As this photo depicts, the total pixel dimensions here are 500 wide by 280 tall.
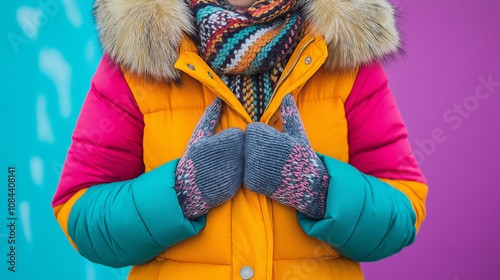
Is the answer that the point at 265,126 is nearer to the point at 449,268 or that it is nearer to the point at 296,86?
the point at 296,86

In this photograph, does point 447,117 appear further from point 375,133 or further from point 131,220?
point 131,220

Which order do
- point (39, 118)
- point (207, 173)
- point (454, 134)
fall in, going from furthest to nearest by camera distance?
point (454, 134), point (39, 118), point (207, 173)

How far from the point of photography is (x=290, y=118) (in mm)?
826

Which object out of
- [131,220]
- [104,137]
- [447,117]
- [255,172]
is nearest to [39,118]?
[104,137]

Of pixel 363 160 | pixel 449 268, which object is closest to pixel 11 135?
pixel 363 160

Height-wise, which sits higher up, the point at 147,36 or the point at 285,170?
the point at 147,36

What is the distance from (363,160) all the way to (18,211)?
136cm

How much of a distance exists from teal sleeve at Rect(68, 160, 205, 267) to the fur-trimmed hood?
217 mm

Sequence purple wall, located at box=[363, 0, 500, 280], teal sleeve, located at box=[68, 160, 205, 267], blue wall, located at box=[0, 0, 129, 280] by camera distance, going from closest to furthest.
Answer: teal sleeve, located at box=[68, 160, 205, 267], blue wall, located at box=[0, 0, 129, 280], purple wall, located at box=[363, 0, 500, 280]

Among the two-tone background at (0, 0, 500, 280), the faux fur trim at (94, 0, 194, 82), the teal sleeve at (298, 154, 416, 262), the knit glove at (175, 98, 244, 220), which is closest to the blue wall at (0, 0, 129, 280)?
the two-tone background at (0, 0, 500, 280)

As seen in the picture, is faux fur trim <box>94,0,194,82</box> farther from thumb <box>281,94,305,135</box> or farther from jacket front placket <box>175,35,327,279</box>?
thumb <box>281,94,305,135</box>

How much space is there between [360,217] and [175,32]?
0.48m

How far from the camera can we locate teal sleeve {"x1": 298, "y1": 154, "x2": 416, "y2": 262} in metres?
0.79

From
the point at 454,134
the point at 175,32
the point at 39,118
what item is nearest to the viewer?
the point at 175,32
